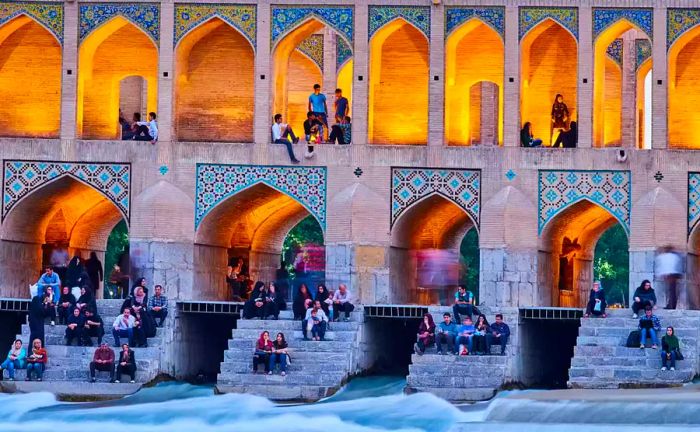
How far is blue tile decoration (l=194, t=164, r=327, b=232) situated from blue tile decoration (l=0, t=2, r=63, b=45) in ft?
11.8

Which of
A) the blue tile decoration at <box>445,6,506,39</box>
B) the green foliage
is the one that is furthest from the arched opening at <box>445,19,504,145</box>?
the green foliage

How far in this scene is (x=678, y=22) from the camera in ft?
117

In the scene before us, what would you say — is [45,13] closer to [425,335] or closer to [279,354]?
[279,354]

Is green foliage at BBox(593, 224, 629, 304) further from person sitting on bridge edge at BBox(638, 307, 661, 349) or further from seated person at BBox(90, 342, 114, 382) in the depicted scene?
seated person at BBox(90, 342, 114, 382)

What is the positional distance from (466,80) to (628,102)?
415 centimetres

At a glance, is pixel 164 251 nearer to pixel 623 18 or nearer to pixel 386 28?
pixel 386 28

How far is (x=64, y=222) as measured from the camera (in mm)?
39281

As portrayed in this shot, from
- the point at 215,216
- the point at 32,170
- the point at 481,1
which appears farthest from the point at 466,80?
the point at 32,170

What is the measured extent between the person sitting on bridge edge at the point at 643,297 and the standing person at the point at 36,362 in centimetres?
943

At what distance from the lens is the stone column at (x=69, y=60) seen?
1441 inches

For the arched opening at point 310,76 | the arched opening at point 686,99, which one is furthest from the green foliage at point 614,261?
the arched opening at point 686,99

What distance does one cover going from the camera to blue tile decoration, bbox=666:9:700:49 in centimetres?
3575

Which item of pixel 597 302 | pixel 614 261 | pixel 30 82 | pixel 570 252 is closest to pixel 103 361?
pixel 30 82

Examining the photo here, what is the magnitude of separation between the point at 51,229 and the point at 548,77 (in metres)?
9.79
